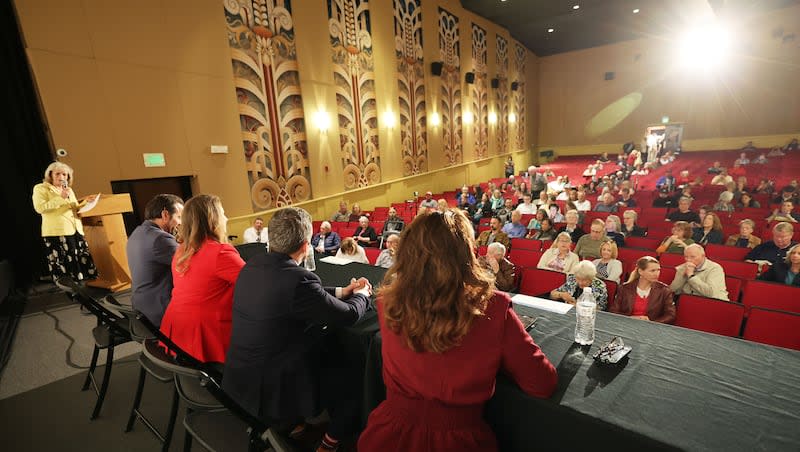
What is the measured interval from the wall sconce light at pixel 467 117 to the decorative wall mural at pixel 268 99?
764 centimetres

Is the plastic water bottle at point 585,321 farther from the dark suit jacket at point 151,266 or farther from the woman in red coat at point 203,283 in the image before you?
the dark suit jacket at point 151,266

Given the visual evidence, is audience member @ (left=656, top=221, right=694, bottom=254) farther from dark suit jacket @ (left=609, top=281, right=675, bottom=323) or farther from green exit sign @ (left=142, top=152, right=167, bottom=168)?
green exit sign @ (left=142, top=152, right=167, bottom=168)

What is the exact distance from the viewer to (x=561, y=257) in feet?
12.8

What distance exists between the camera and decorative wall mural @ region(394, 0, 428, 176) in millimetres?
10406

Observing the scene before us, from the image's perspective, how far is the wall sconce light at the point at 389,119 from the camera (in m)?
10.1

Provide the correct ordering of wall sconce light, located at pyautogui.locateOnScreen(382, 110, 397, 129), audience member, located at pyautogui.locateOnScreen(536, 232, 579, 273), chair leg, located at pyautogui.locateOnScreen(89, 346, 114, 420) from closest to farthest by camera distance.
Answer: chair leg, located at pyautogui.locateOnScreen(89, 346, 114, 420) → audience member, located at pyautogui.locateOnScreen(536, 232, 579, 273) → wall sconce light, located at pyautogui.locateOnScreen(382, 110, 397, 129)

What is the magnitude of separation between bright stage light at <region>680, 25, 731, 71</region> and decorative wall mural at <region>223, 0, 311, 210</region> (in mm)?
19411

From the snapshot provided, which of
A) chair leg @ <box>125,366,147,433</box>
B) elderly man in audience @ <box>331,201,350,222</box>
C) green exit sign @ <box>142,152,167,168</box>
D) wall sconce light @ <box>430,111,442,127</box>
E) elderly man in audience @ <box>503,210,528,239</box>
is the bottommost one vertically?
chair leg @ <box>125,366,147,433</box>

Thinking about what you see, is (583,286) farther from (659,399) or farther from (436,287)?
(436,287)

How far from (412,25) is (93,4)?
26.2ft

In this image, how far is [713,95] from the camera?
17.2m

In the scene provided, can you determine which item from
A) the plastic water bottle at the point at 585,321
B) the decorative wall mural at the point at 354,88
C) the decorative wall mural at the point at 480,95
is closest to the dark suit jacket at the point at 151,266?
the plastic water bottle at the point at 585,321

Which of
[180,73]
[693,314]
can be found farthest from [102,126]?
[693,314]

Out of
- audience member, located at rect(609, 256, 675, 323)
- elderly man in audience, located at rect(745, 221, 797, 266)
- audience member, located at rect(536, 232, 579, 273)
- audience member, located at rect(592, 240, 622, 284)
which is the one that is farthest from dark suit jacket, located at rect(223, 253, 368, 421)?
elderly man in audience, located at rect(745, 221, 797, 266)
